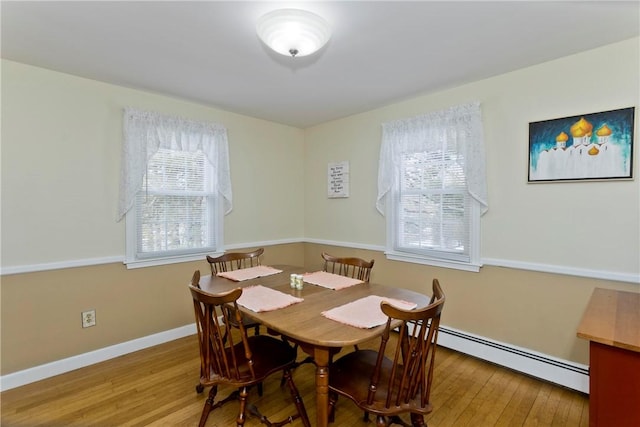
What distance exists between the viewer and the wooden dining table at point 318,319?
137 centimetres

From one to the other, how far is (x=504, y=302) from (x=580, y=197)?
3.08 feet

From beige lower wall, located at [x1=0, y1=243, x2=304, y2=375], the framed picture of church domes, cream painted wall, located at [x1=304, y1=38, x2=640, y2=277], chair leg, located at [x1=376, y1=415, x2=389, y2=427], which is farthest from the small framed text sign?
chair leg, located at [x1=376, y1=415, x2=389, y2=427]

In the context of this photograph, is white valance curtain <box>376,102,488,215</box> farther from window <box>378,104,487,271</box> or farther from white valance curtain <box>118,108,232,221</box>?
white valance curtain <box>118,108,232,221</box>

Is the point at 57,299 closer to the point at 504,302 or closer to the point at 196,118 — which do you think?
the point at 196,118

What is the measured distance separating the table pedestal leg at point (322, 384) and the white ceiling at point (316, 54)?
1690 mm

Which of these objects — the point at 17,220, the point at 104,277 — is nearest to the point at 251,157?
the point at 104,277

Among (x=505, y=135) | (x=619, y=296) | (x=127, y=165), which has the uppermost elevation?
(x=505, y=135)

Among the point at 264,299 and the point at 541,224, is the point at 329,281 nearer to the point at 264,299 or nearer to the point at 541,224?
the point at 264,299

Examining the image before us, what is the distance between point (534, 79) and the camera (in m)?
2.30

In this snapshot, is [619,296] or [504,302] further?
[504,302]

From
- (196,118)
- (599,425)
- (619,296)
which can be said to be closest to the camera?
(599,425)

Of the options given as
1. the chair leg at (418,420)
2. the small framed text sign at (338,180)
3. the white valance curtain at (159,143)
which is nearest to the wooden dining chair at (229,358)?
the chair leg at (418,420)

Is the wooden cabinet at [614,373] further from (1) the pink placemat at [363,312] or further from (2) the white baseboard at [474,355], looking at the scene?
(2) the white baseboard at [474,355]

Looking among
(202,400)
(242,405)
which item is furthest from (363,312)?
(202,400)
